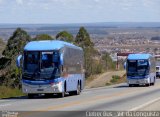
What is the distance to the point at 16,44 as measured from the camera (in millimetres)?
80562

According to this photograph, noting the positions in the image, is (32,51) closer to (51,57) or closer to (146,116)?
(51,57)

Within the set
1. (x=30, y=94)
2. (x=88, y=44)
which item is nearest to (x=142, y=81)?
(x=30, y=94)

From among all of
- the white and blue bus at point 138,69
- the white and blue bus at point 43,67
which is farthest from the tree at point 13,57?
the white and blue bus at point 43,67

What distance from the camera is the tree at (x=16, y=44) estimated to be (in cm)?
7695

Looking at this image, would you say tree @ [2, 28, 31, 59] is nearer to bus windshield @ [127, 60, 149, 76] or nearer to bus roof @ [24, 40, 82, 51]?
bus windshield @ [127, 60, 149, 76]

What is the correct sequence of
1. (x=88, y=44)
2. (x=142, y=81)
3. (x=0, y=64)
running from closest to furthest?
1. (x=142, y=81)
2. (x=0, y=64)
3. (x=88, y=44)

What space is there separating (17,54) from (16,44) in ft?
16.8

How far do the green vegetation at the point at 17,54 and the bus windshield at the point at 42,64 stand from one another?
9157mm

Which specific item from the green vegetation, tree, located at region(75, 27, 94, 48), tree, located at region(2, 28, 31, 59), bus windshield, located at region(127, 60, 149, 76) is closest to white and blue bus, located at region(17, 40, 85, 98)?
the green vegetation

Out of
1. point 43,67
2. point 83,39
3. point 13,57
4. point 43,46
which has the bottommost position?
point 13,57

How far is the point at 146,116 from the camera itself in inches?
765

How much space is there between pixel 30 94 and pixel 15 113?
1258 centimetres

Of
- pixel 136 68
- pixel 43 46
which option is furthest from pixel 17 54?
pixel 43 46

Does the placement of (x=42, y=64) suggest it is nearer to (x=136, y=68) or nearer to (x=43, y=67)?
(x=43, y=67)
